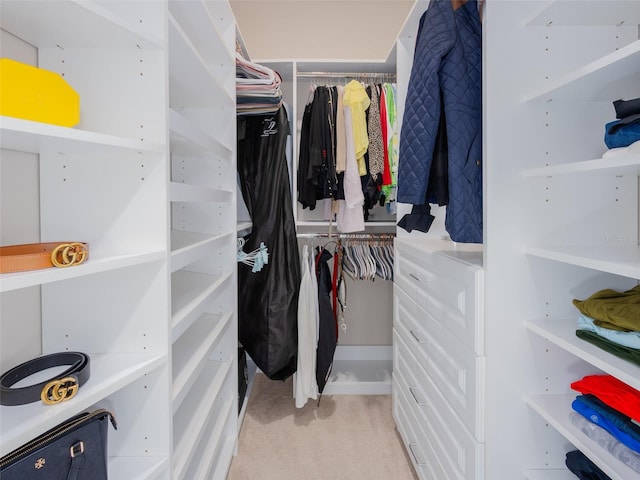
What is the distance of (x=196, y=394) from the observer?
133cm

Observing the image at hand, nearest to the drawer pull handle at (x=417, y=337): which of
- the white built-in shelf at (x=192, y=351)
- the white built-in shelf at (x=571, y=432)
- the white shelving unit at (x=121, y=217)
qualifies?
the white built-in shelf at (x=571, y=432)

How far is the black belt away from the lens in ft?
2.04

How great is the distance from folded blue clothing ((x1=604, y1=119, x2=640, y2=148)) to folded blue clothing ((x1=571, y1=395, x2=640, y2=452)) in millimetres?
630

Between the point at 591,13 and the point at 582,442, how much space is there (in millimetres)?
1059

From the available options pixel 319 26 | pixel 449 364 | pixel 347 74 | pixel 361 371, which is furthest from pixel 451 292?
pixel 319 26

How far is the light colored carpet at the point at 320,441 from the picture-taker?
157cm

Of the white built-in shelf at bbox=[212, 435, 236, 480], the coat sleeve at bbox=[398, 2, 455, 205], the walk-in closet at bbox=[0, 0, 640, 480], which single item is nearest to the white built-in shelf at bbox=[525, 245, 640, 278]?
the walk-in closet at bbox=[0, 0, 640, 480]

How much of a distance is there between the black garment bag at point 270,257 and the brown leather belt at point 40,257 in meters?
1.21

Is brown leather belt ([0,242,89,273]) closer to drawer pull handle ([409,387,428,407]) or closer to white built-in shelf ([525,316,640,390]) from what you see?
white built-in shelf ([525,316,640,390])

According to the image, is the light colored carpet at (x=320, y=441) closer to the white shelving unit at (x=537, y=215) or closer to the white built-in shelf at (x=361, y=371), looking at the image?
the white built-in shelf at (x=361, y=371)

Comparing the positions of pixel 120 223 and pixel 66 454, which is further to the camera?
pixel 120 223

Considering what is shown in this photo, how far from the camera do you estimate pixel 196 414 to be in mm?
1205

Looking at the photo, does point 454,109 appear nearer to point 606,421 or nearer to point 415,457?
point 606,421

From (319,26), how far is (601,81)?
224cm
